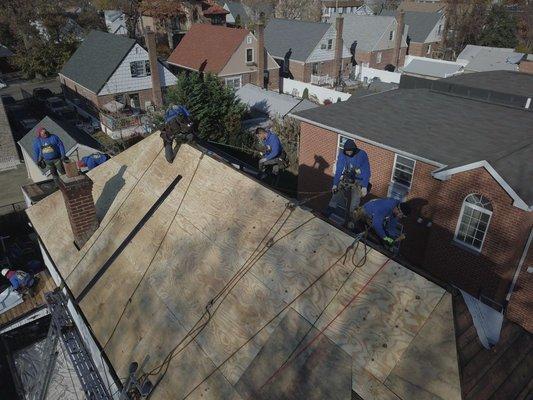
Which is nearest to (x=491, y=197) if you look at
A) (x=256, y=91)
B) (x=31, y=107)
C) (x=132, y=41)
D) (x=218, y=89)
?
(x=218, y=89)

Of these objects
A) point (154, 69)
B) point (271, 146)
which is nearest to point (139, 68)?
point (154, 69)

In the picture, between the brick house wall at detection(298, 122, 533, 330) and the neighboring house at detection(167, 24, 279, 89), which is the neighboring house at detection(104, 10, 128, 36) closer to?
the neighboring house at detection(167, 24, 279, 89)

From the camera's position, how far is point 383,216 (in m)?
7.57

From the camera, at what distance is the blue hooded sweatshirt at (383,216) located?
7.51 metres

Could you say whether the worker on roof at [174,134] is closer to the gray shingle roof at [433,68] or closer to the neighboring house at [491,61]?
the gray shingle roof at [433,68]

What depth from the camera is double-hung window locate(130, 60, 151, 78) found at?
30941mm

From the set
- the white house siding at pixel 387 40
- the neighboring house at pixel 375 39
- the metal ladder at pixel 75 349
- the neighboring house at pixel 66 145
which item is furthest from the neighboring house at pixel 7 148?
the white house siding at pixel 387 40

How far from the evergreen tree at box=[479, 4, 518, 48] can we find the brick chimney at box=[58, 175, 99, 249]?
5942 cm

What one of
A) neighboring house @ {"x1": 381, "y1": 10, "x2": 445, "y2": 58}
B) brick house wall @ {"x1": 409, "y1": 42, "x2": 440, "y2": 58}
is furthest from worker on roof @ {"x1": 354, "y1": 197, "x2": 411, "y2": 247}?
brick house wall @ {"x1": 409, "y1": 42, "x2": 440, "y2": 58}

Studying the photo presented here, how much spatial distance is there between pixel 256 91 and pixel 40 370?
25.6 meters

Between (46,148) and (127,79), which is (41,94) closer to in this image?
(127,79)

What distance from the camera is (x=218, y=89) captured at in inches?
942

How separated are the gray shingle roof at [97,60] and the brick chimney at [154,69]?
1.46 metres

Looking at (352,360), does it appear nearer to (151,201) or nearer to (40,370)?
(151,201)
